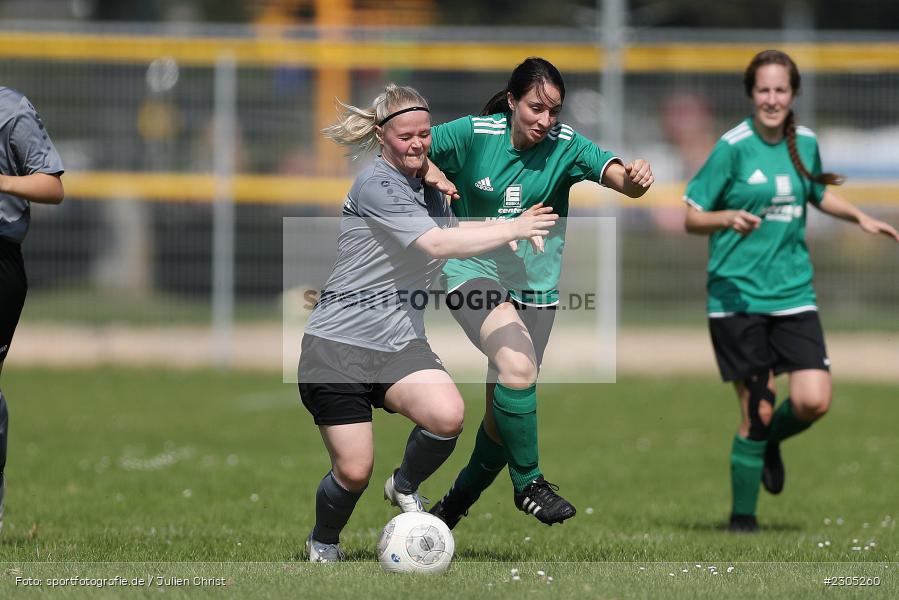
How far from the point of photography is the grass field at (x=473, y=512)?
17.2 ft

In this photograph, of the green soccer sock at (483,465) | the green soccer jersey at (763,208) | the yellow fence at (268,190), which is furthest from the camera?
the yellow fence at (268,190)

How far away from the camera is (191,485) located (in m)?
8.46

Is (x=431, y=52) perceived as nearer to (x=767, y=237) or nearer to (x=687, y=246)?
(x=687, y=246)

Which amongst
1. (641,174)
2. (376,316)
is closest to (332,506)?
(376,316)

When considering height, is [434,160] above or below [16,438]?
above

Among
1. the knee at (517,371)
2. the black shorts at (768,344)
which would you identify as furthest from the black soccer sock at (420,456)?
the black shorts at (768,344)

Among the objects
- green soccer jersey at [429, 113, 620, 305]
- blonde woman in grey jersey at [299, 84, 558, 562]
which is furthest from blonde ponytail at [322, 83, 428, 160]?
green soccer jersey at [429, 113, 620, 305]

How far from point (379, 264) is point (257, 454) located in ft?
14.6

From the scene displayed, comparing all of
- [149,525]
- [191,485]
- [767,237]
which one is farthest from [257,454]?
[767,237]

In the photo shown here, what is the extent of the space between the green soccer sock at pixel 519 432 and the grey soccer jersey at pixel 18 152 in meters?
2.23

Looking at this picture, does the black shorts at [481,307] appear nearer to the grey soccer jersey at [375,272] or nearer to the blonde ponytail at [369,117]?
the grey soccer jersey at [375,272]

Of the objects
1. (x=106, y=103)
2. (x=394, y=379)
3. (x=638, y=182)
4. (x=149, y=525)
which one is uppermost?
(x=106, y=103)

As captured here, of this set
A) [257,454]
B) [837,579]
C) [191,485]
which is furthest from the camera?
[257,454]

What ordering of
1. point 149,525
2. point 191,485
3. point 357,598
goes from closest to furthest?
1. point 357,598
2. point 149,525
3. point 191,485
